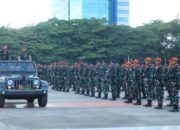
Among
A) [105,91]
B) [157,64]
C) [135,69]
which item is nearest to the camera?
[157,64]

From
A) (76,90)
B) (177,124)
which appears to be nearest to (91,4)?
(76,90)

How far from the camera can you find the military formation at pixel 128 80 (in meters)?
16.4

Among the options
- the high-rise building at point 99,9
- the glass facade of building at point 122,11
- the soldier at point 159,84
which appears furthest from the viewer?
the glass facade of building at point 122,11

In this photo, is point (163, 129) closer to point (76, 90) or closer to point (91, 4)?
point (76, 90)

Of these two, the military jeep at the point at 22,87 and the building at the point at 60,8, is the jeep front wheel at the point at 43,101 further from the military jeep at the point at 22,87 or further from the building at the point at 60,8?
the building at the point at 60,8

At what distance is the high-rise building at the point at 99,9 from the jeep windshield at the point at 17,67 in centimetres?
6672

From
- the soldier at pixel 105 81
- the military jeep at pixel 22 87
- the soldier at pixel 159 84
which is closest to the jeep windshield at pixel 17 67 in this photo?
the military jeep at pixel 22 87

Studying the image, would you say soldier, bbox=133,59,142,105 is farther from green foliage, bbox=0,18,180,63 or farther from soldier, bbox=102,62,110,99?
green foliage, bbox=0,18,180,63

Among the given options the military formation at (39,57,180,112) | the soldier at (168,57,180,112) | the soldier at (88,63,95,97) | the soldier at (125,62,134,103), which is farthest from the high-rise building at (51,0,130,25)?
the soldier at (168,57,180,112)

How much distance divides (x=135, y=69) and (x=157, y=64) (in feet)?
6.16

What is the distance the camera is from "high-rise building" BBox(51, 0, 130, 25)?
86250 mm

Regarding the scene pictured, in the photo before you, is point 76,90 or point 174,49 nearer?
point 76,90

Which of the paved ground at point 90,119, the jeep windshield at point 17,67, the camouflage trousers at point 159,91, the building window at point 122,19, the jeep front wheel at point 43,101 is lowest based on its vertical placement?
the paved ground at point 90,119

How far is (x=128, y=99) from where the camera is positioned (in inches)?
770
